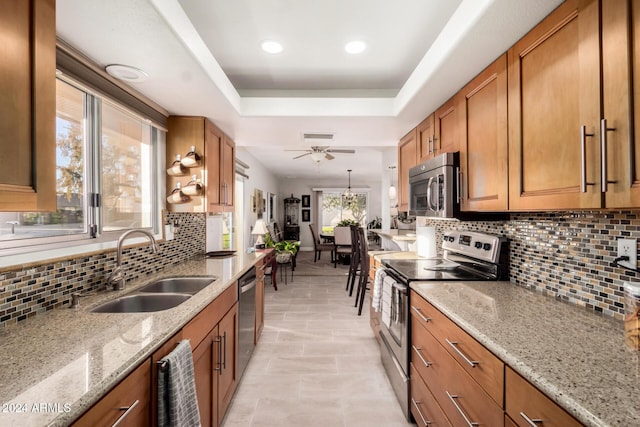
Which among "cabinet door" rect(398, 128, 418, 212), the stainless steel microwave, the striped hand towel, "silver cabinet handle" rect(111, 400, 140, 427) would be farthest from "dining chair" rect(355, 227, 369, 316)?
"silver cabinet handle" rect(111, 400, 140, 427)

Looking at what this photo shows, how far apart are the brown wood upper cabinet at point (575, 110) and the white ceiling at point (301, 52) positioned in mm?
159

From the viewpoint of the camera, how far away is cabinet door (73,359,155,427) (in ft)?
2.61

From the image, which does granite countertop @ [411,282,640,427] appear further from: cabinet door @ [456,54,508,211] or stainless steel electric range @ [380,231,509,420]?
cabinet door @ [456,54,508,211]

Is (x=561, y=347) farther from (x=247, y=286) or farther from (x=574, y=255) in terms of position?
(x=247, y=286)

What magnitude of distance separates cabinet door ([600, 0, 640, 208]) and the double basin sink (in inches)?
73.3

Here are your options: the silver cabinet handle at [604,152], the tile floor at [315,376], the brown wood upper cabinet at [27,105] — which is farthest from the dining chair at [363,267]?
the brown wood upper cabinet at [27,105]

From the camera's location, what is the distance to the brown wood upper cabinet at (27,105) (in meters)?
0.82

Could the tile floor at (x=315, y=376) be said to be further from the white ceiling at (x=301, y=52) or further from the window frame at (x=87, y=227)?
the white ceiling at (x=301, y=52)

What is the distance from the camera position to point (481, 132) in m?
1.79

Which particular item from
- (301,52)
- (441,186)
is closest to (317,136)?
(301,52)

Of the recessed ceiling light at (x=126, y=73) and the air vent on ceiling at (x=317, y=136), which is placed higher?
the recessed ceiling light at (x=126, y=73)

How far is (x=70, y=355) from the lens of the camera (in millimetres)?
950

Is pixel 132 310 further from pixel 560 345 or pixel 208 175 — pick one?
pixel 560 345

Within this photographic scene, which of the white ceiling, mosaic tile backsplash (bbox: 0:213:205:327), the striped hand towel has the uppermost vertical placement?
the white ceiling
